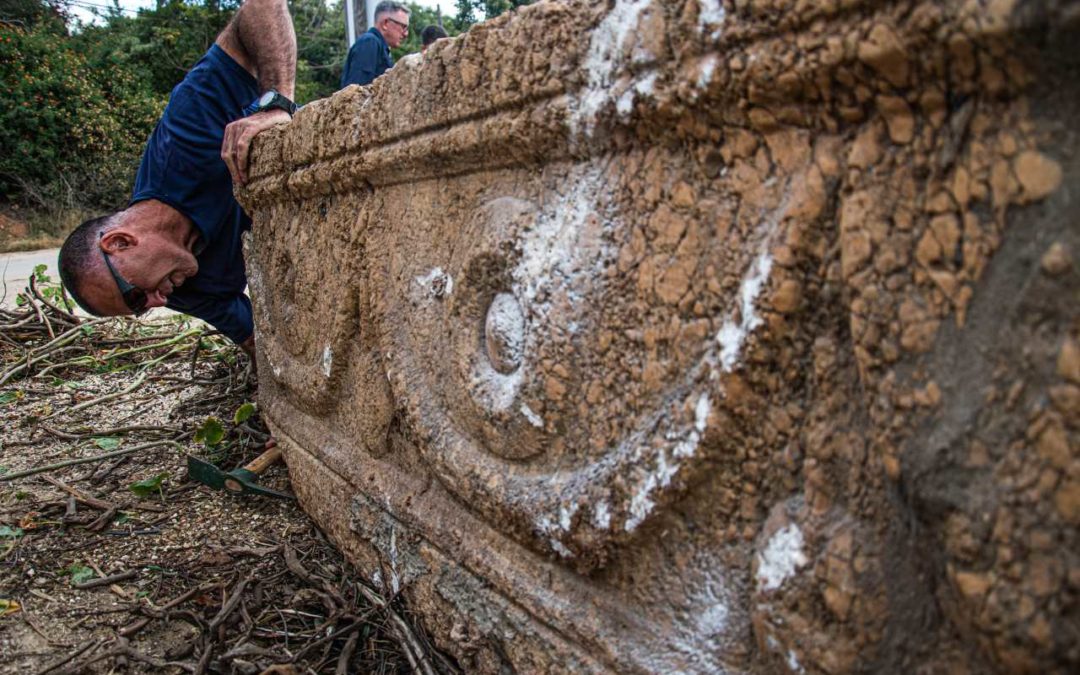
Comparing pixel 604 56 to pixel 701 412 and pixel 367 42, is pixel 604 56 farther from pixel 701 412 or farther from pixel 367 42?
pixel 367 42

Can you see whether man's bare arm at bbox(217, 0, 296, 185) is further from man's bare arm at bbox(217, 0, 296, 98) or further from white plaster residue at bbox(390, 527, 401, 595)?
white plaster residue at bbox(390, 527, 401, 595)

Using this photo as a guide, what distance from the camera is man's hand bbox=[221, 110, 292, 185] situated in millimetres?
2025

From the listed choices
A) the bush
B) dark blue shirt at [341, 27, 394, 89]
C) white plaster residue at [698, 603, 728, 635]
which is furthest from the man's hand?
the bush

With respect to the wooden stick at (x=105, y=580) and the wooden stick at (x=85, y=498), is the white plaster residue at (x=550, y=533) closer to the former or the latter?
the wooden stick at (x=105, y=580)

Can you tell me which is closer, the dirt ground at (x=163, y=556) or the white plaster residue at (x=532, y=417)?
the white plaster residue at (x=532, y=417)

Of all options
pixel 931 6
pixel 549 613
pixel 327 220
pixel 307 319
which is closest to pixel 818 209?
pixel 931 6

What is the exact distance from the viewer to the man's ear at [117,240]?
2.36 meters

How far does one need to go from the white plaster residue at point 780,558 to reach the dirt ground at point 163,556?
0.76 metres

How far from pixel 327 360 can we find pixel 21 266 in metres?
7.04

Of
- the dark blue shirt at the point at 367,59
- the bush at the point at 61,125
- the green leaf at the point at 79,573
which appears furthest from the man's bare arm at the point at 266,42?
the bush at the point at 61,125

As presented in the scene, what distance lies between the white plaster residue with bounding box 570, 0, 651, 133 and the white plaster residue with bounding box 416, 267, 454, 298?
392mm

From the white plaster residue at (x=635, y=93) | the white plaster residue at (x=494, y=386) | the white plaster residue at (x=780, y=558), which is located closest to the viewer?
the white plaster residue at (x=780, y=558)

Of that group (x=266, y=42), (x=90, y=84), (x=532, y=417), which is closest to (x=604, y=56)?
(x=532, y=417)

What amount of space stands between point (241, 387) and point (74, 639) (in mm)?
1466
